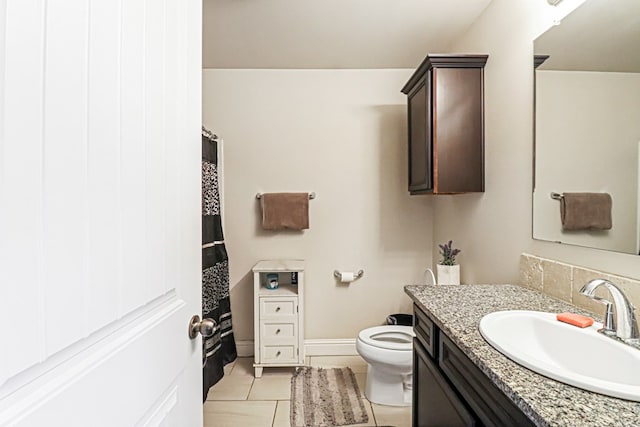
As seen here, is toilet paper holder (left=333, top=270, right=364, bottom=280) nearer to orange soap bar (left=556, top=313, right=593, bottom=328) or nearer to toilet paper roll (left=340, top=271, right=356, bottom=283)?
toilet paper roll (left=340, top=271, right=356, bottom=283)

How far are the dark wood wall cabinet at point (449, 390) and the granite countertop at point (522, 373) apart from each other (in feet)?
0.18

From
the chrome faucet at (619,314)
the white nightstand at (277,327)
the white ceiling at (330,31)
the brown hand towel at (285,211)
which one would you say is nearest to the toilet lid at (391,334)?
the white nightstand at (277,327)

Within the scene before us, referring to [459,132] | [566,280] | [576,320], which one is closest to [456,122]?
[459,132]

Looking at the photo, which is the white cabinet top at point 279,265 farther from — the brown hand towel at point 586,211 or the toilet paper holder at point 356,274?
the brown hand towel at point 586,211

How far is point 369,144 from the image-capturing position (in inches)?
119

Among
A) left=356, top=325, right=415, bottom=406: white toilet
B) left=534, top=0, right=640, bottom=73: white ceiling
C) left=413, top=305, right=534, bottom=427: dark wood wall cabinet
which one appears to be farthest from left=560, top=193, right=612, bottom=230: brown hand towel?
left=356, top=325, right=415, bottom=406: white toilet

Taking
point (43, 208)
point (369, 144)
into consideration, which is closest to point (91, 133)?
point (43, 208)

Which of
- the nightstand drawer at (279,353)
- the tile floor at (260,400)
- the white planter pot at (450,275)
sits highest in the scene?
the white planter pot at (450,275)

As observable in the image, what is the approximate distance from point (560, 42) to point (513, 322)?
113cm

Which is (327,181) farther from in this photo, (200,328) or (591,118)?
(200,328)

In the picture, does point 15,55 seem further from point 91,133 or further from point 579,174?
point 579,174

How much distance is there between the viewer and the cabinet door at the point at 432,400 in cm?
112

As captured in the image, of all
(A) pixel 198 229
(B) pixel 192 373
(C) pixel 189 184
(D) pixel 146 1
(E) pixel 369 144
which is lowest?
(B) pixel 192 373

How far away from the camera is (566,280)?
4.77 ft
